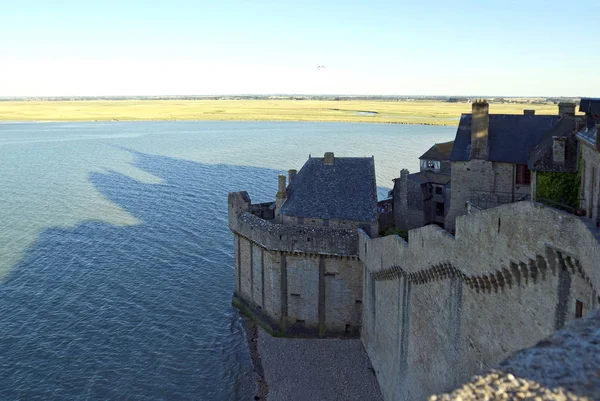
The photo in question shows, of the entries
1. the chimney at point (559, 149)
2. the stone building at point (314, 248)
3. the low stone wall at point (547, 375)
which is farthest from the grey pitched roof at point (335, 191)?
the low stone wall at point (547, 375)


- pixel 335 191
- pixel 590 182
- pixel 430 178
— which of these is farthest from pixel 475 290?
pixel 430 178

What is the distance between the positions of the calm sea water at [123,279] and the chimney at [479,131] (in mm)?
19028

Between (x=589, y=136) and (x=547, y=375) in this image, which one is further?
(x=589, y=136)

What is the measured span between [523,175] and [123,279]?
1247 inches

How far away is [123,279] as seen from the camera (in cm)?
4534

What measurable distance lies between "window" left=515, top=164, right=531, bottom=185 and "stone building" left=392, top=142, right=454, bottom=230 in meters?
7.56

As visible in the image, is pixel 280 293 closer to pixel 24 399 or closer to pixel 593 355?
pixel 24 399

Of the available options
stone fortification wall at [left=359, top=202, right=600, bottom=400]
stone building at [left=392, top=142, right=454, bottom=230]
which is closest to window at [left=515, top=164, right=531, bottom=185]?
stone building at [left=392, top=142, right=454, bottom=230]

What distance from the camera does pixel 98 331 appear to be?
3747 centimetres

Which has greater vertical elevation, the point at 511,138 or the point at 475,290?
the point at 511,138

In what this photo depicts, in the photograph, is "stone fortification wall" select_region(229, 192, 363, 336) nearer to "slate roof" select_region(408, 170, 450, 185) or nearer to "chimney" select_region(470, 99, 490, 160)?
"chimney" select_region(470, 99, 490, 160)

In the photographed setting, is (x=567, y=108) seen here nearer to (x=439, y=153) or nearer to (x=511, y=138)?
(x=511, y=138)

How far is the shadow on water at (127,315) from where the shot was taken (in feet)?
106

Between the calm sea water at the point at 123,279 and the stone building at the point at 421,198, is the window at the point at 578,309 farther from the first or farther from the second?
the stone building at the point at 421,198
